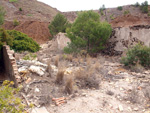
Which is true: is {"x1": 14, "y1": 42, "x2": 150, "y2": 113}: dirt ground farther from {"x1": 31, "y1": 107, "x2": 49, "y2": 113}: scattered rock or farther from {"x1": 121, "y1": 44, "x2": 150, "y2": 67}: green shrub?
{"x1": 121, "y1": 44, "x2": 150, "y2": 67}: green shrub

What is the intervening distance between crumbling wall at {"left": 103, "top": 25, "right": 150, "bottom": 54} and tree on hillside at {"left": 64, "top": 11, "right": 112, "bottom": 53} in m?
1.02

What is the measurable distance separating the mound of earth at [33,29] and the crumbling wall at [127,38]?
16876 mm

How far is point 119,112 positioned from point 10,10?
37895mm

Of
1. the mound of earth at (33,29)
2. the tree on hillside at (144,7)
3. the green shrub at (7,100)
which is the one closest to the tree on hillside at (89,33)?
the green shrub at (7,100)

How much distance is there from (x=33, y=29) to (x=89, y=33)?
19.2 metres

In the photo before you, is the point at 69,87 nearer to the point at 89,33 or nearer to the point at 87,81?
the point at 87,81

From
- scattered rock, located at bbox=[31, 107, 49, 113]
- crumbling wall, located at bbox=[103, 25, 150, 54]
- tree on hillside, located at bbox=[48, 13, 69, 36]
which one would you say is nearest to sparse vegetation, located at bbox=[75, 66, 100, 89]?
scattered rock, located at bbox=[31, 107, 49, 113]

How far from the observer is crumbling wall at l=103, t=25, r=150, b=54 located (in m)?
10.3

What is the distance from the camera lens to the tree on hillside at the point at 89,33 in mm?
10359

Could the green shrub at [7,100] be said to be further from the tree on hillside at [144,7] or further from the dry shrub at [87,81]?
the tree on hillside at [144,7]

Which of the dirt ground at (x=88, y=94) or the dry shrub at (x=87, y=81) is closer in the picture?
the dirt ground at (x=88, y=94)

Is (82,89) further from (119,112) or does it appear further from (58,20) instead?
(58,20)

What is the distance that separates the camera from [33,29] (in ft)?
89.7

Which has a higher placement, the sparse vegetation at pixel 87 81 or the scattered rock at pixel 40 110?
the sparse vegetation at pixel 87 81
